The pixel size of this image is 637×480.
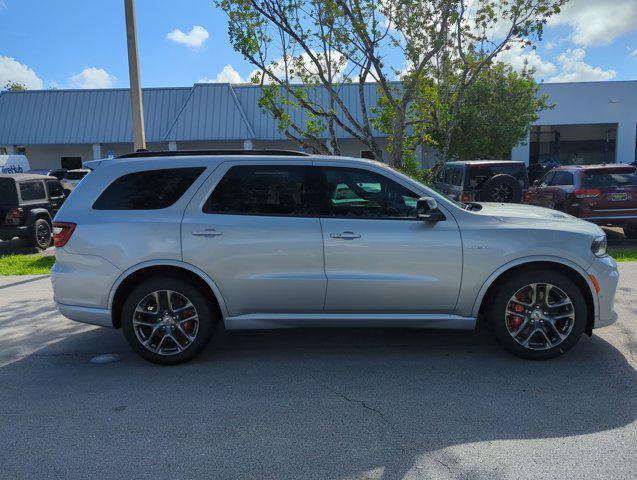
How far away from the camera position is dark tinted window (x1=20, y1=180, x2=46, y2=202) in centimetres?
1184

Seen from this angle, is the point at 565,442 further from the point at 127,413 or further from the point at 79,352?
the point at 79,352

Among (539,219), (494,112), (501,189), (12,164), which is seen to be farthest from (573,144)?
(539,219)

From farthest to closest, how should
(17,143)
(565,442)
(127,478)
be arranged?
(17,143) → (565,442) → (127,478)

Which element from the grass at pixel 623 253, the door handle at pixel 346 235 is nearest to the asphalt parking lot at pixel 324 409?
the door handle at pixel 346 235

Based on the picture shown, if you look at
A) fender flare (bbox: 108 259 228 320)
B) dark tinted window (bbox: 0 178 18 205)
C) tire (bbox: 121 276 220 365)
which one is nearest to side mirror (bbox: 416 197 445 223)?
fender flare (bbox: 108 259 228 320)

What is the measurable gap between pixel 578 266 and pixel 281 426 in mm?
2781

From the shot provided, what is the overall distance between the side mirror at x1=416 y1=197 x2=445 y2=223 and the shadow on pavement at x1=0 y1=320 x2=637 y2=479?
4.20ft

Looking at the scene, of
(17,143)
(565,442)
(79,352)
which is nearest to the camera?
(565,442)

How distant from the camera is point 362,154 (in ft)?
88.6

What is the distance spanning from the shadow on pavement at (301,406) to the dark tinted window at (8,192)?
793 centimetres

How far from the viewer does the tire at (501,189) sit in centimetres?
1110

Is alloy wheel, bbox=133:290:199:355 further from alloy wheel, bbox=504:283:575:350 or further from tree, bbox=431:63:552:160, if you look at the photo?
tree, bbox=431:63:552:160

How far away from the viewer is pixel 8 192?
38.0 feet

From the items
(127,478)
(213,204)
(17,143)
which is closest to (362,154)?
(17,143)
